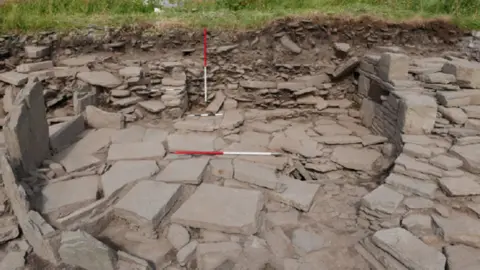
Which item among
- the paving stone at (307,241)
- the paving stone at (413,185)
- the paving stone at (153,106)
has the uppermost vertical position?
the paving stone at (153,106)

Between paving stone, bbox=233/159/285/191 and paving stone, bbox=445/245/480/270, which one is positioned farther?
paving stone, bbox=233/159/285/191

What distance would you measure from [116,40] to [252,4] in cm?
400

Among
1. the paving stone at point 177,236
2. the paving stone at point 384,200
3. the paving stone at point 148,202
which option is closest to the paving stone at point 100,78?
the paving stone at point 148,202

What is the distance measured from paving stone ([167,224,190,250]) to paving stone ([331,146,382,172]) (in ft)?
9.61

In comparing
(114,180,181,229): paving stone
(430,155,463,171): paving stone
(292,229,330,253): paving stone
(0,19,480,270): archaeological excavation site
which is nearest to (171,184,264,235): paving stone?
(0,19,480,270): archaeological excavation site

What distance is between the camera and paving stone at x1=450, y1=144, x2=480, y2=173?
4.51m

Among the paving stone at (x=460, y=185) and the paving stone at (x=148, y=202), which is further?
the paving stone at (x=460, y=185)

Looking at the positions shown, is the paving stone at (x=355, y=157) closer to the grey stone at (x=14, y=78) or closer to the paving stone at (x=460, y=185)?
the paving stone at (x=460, y=185)

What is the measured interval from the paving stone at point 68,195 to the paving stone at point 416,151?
4240 mm

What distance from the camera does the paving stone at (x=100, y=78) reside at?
691 centimetres

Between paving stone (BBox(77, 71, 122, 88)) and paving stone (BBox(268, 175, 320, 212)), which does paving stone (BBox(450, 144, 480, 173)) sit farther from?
paving stone (BBox(77, 71, 122, 88))

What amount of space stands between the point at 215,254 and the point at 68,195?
2.07 m

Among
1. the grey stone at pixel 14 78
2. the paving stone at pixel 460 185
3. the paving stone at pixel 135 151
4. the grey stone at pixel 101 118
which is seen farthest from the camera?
the grey stone at pixel 14 78

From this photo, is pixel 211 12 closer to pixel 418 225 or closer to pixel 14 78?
pixel 14 78
